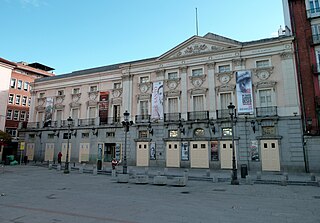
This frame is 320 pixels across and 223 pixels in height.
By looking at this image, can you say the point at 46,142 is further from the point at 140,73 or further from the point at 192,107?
the point at 192,107

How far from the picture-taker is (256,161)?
905 inches

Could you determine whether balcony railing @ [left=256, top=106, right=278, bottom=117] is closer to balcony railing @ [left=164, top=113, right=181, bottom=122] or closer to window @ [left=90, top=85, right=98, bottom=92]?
balcony railing @ [left=164, top=113, right=181, bottom=122]

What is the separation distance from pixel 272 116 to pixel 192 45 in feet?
39.9

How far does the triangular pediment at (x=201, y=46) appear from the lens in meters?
26.4

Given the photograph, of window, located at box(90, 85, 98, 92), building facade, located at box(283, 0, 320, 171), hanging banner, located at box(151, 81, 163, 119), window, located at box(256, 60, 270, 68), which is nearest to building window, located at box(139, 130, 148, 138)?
hanging banner, located at box(151, 81, 163, 119)

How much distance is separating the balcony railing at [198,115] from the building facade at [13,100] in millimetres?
27181

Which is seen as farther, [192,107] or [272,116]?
[192,107]

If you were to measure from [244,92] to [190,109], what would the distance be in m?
6.12

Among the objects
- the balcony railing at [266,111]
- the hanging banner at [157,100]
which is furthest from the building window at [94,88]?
the balcony railing at [266,111]

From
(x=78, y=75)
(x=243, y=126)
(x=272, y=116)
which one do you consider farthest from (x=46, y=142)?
(x=272, y=116)

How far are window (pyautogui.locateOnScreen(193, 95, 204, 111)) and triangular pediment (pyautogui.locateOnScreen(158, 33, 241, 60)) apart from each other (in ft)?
17.4

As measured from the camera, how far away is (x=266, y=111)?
2355cm

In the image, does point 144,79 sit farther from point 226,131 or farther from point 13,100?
point 13,100

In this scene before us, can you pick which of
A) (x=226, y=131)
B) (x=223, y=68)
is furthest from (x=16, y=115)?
(x=226, y=131)
